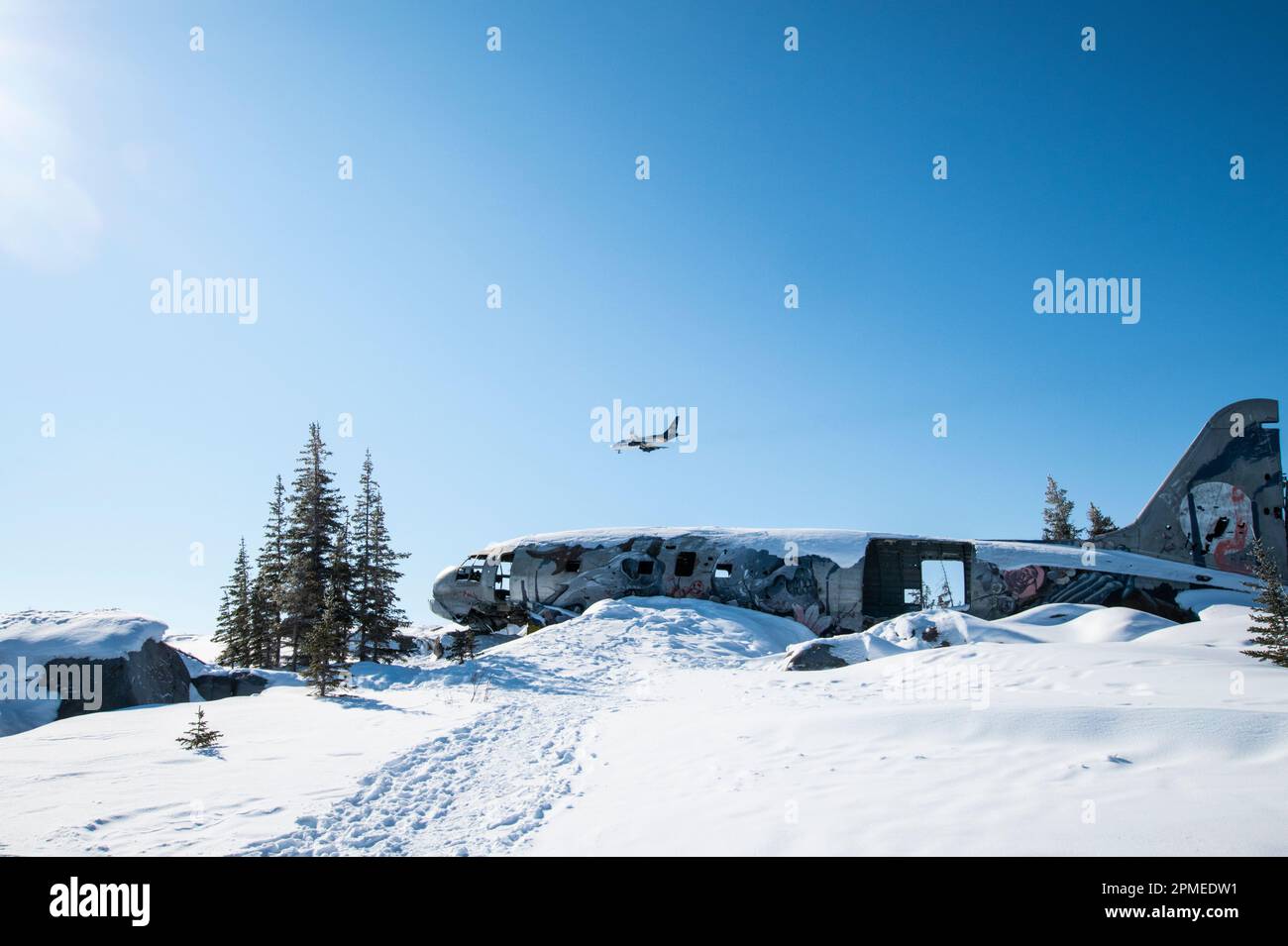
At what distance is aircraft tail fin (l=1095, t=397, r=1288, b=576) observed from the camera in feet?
69.5

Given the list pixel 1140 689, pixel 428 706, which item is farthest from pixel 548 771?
pixel 1140 689

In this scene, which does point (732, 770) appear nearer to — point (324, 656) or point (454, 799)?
point (454, 799)

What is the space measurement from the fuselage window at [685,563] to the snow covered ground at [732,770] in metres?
14.0

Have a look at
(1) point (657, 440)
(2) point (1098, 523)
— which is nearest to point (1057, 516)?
(2) point (1098, 523)

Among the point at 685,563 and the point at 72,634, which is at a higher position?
the point at 72,634

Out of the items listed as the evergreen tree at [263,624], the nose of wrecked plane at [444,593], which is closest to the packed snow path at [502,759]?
the nose of wrecked plane at [444,593]

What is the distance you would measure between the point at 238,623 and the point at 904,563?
3232cm

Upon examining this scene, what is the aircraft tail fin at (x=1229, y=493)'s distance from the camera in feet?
69.5

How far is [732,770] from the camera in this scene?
6.12 meters

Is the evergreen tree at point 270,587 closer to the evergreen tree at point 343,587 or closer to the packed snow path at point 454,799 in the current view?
the evergreen tree at point 343,587

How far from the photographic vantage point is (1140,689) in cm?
798
